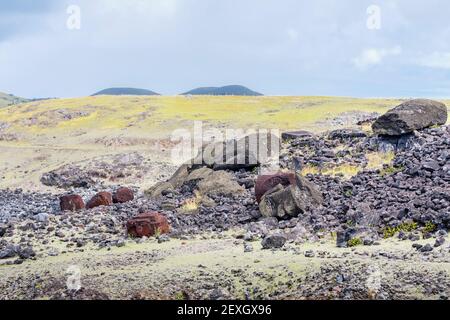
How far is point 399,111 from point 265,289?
18555mm

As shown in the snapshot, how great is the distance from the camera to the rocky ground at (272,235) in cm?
1169

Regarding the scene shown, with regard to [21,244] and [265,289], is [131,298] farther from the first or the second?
[21,244]

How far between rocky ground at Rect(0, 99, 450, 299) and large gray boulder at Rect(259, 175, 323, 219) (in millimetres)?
47

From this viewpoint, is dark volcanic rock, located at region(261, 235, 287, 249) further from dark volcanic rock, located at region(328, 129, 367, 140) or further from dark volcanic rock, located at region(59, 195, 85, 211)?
dark volcanic rock, located at region(328, 129, 367, 140)

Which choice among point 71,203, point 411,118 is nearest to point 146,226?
point 71,203

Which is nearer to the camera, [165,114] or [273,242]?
[273,242]

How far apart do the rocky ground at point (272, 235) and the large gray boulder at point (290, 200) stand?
5 cm

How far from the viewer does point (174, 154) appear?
44.2 meters

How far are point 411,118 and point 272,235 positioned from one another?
576 inches

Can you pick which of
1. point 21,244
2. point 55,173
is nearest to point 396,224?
point 21,244

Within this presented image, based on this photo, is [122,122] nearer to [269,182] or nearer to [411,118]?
[411,118]

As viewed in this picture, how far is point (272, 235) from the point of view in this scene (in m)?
15.3

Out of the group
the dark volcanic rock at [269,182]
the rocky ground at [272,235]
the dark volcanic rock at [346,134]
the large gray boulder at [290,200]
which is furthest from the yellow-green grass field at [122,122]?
the large gray boulder at [290,200]

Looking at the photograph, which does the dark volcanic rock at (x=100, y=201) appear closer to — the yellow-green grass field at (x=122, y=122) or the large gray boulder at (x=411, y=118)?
the large gray boulder at (x=411, y=118)
